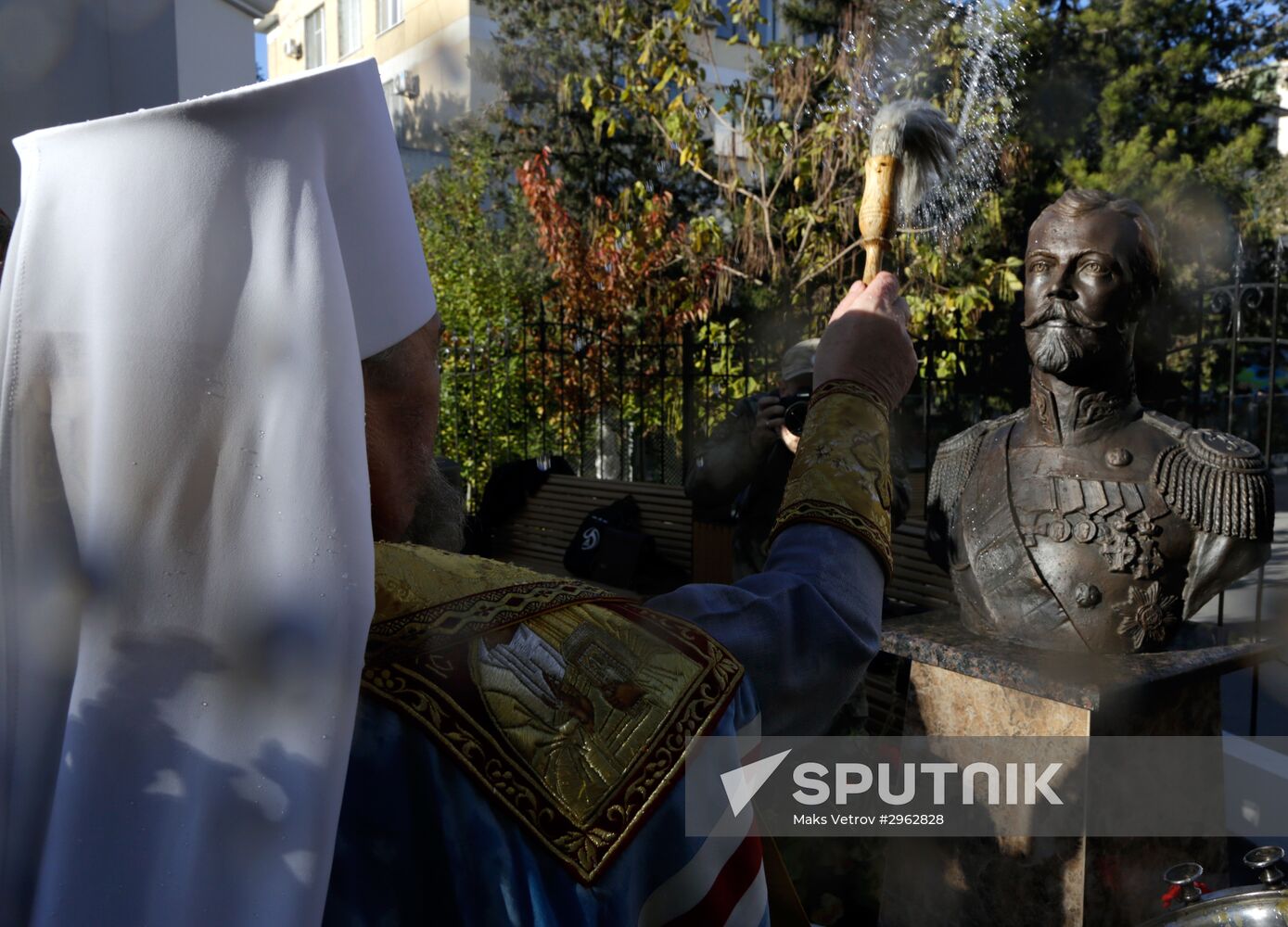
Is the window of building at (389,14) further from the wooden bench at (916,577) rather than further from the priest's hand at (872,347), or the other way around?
the priest's hand at (872,347)

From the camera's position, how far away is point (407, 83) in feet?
31.0

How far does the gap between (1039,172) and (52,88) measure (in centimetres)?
988

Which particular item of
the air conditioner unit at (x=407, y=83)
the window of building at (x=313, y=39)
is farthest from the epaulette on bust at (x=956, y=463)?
the air conditioner unit at (x=407, y=83)

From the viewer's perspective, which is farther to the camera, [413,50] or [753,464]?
[413,50]

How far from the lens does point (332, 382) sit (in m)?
0.87

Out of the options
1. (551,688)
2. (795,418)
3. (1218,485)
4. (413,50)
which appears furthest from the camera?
(413,50)

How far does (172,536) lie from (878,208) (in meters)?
1.40

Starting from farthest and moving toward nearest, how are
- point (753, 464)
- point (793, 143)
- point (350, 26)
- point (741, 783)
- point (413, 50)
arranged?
1. point (413, 50)
2. point (350, 26)
3. point (793, 143)
4. point (753, 464)
5. point (741, 783)

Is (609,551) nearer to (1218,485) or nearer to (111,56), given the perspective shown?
(111,56)

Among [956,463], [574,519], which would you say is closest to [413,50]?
[574,519]

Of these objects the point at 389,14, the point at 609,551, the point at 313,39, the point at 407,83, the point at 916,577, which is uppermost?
the point at 389,14

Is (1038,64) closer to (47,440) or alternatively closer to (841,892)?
(841,892)

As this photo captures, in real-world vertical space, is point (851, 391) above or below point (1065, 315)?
above

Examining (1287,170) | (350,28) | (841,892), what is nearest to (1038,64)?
(1287,170)
